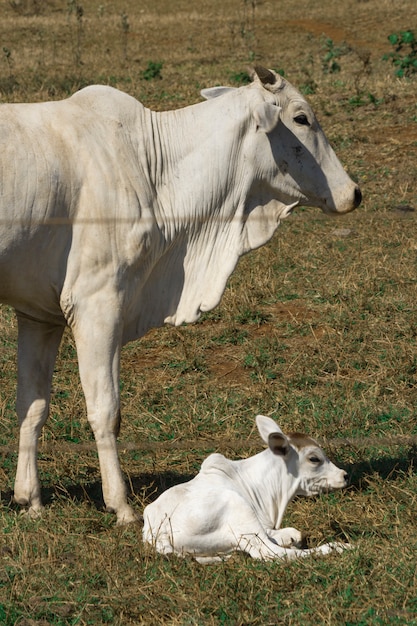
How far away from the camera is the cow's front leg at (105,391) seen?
497cm

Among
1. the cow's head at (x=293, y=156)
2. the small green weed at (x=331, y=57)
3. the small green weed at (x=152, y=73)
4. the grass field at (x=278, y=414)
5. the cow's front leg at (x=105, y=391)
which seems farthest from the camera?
the small green weed at (x=331, y=57)

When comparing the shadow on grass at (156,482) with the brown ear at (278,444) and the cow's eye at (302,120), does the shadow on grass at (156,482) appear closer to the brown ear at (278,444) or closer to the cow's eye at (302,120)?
the brown ear at (278,444)

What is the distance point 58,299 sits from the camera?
5.01 m

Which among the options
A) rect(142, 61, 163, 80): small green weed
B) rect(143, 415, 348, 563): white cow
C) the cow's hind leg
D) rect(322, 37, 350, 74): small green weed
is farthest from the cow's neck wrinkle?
rect(322, 37, 350, 74): small green weed

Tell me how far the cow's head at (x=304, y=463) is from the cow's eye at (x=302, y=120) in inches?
57.0

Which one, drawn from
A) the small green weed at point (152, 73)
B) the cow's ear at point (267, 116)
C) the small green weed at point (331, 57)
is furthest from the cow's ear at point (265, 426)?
the small green weed at point (331, 57)

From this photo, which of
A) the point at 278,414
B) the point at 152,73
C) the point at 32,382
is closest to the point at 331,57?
the point at 152,73

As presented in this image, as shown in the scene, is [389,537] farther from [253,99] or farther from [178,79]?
[178,79]

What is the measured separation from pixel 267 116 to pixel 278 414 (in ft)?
5.95

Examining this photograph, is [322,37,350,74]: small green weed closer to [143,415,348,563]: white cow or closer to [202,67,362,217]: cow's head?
[202,67,362,217]: cow's head

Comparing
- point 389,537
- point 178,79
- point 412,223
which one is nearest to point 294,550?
point 389,537

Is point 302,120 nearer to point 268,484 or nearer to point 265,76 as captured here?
point 265,76

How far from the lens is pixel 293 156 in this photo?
5418mm

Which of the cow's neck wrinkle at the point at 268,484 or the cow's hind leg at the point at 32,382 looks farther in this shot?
the cow's hind leg at the point at 32,382
